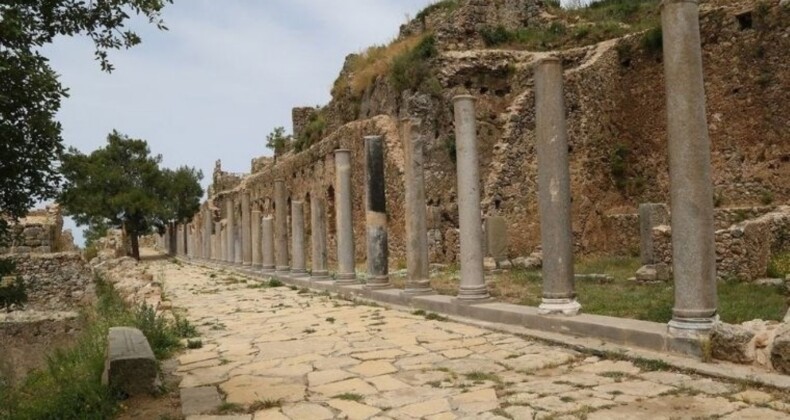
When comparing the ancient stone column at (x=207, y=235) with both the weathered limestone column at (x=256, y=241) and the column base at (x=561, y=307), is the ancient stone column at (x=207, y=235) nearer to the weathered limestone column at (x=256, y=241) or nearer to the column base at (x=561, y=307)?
the weathered limestone column at (x=256, y=241)

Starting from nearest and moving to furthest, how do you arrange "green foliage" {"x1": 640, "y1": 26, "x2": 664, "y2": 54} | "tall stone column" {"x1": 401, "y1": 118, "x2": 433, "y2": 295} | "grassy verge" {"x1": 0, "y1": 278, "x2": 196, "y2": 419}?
"grassy verge" {"x1": 0, "y1": 278, "x2": 196, "y2": 419} → "tall stone column" {"x1": 401, "y1": 118, "x2": 433, "y2": 295} → "green foliage" {"x1": 640, "y1": 26, "x2": 664, "y2": 54}

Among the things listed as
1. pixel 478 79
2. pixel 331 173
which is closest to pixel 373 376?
pixel 478 79

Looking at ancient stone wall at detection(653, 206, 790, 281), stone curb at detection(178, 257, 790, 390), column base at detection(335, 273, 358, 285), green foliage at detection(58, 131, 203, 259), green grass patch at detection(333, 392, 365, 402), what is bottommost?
green grass patch at detection(333, 392, 365, 402)

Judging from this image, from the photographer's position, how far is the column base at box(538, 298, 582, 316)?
7465mm

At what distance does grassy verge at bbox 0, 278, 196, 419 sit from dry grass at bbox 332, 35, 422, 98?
14009mm

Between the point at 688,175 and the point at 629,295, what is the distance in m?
4.48

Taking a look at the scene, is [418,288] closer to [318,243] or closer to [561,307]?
[561,307]

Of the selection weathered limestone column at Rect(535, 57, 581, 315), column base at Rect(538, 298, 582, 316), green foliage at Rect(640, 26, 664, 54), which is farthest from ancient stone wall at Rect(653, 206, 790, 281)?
green foliage at Rect(640, 26, 664, 54)

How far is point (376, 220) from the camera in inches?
503

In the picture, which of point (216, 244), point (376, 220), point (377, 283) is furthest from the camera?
point (216, 244)

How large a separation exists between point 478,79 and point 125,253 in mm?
30202

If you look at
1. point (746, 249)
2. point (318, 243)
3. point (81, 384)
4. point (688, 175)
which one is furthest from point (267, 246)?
point (688, 175)

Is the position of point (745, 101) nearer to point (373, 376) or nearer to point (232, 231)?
point (373, 376)

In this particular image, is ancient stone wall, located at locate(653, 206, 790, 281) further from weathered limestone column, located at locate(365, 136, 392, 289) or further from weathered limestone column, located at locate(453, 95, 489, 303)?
weathered limestone column, located at locate(365, 136, 392, 289)
